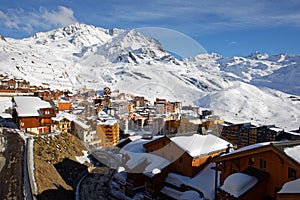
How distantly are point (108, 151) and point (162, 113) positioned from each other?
1256 centimetres

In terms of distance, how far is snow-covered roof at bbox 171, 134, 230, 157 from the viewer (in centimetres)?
1021

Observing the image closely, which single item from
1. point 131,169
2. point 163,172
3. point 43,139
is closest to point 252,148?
point 163,172

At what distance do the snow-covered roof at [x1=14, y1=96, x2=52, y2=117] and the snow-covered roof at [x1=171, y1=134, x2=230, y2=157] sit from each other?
937 cm

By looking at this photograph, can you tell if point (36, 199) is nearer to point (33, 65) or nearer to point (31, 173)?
point (31, 173)

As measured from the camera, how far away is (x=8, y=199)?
7.54m

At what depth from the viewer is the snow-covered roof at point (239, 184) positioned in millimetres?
6906

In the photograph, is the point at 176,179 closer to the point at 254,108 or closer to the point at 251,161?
the point at 251,161

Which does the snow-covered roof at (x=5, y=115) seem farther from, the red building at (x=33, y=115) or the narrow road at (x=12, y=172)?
the narrow road at (x=12, y=172)

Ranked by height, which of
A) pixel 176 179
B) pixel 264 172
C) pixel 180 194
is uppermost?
pixel 264 172

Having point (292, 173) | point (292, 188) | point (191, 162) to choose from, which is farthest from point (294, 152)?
point (191, 162)

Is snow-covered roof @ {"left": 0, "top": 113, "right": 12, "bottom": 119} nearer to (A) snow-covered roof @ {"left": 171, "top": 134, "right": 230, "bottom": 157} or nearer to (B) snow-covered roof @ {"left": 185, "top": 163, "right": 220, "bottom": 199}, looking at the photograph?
(A) snow-covered roof @ {"left": 171, "top": 134, "right": 230, "bottom": 157}

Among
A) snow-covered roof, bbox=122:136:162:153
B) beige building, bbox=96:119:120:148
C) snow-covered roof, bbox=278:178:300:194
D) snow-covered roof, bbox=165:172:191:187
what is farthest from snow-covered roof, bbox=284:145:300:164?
beige building, bbox=96:119:120:148

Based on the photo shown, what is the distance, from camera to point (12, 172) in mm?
9234

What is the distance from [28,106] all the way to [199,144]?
1105 cm
